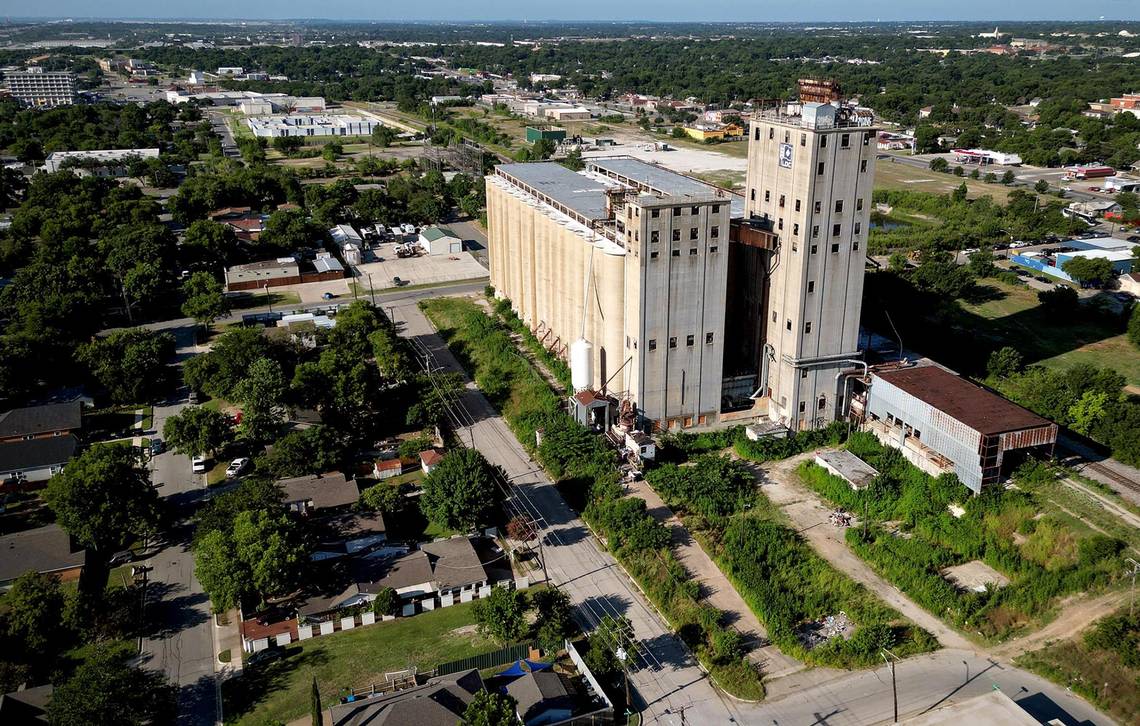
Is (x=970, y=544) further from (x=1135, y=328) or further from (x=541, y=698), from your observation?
(x=1135, y=328)

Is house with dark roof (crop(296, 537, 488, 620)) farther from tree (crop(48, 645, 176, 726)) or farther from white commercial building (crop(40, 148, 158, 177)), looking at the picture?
white commercial building (crop(40, 148, 158, 177))

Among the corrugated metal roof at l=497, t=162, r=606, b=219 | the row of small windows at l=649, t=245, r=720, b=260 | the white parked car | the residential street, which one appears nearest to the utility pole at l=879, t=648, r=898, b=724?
the residential street

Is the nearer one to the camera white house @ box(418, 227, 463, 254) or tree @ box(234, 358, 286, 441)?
tree @ box(234, 358, 286, 441)

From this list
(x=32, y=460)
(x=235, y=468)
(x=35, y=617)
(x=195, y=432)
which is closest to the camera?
(x=35, y=617)

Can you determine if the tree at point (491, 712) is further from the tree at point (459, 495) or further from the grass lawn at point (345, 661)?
Answer: the tree at point (459, 495)

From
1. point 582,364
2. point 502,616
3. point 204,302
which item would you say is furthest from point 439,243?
point 502,616

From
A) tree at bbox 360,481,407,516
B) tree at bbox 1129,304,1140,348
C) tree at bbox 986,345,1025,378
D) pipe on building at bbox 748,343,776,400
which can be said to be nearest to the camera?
tree at bbox 360,481,407,516
